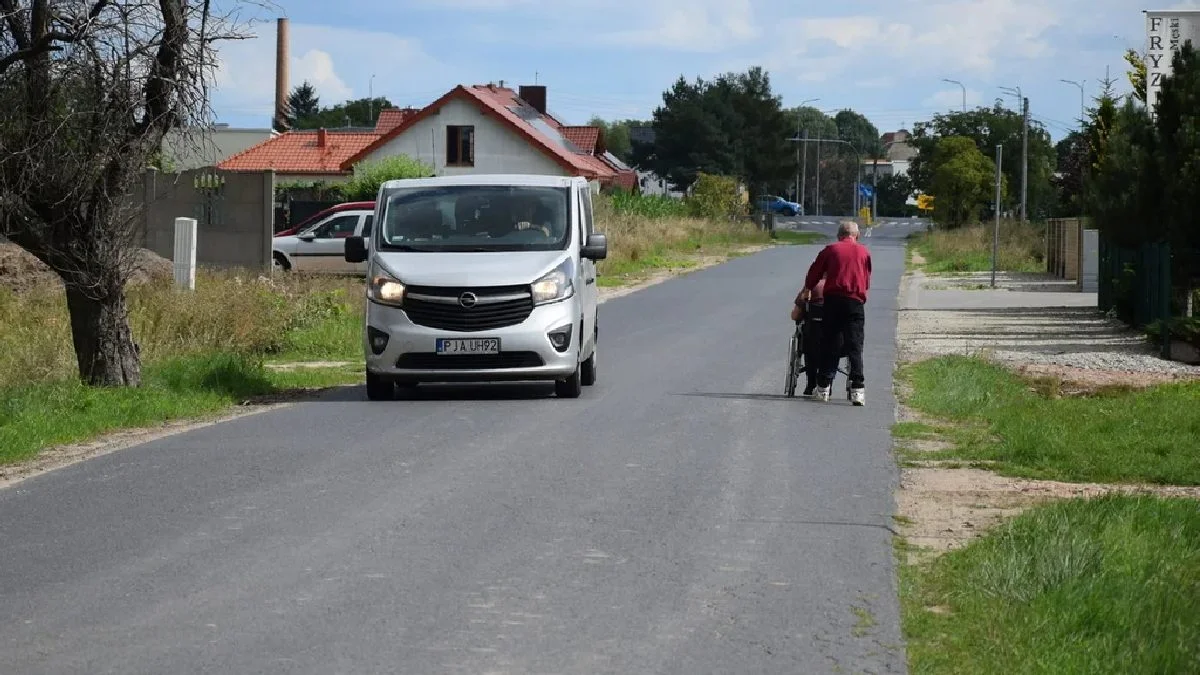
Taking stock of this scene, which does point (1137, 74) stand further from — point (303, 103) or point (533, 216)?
point (303, 103)

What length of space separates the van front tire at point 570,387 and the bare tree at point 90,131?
3.81 meters

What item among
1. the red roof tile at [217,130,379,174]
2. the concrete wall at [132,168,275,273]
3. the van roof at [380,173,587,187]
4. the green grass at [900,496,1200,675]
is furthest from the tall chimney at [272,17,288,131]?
the green grass at [900,496,1200,675]

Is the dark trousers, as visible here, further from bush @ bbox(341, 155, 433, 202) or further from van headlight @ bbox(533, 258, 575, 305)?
bush @ bbox(341, 155, 433, 202)

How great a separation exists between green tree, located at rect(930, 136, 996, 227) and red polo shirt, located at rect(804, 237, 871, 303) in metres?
63.3

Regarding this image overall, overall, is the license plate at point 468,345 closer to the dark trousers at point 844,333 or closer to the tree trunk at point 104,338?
the tree trunk at point 104,338

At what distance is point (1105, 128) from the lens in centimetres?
4256

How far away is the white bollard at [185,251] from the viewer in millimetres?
24922

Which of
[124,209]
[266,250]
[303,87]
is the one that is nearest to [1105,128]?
[266,250]

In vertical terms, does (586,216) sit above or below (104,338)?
above

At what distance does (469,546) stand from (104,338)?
325 inches

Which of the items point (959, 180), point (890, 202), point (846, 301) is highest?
point (890, 202)

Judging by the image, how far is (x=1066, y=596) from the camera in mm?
7363

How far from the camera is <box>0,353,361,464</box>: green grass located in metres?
13.4

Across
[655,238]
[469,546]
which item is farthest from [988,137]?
[469,546]
